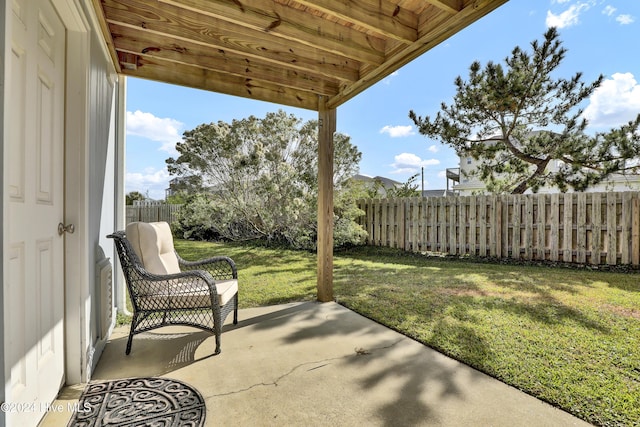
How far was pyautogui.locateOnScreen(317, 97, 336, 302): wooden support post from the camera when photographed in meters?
3.49

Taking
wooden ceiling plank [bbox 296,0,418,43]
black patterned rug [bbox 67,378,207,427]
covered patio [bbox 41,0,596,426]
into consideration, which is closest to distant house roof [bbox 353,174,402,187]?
covered patio [bbox 41,0,596,426]

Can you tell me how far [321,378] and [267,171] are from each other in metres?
6.11

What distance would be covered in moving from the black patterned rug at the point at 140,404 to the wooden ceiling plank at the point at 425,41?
2.89 m

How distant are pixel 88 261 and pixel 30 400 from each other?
76 cm

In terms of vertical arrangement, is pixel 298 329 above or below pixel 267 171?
below

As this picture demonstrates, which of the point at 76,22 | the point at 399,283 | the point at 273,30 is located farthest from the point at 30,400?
the point at 399,283

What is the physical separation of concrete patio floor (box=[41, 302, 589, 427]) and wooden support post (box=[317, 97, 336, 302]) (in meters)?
0.74

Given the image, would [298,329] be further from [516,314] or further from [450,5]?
[450,5]

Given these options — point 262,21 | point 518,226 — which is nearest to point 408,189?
point 518,226

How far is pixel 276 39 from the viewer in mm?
2660

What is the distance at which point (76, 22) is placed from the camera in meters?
1.81

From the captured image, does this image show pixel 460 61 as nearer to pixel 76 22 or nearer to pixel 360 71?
pixel 360 71

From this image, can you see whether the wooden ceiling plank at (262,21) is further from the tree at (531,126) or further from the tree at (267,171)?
the tree at (531,126)

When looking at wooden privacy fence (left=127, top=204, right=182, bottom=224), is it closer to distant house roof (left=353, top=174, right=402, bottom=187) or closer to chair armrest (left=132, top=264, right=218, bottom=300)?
distant house roof (left=353, top=174, right=402, bottom=187)
